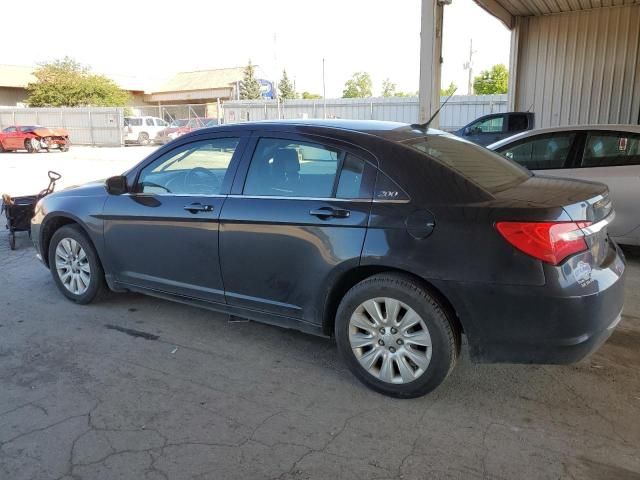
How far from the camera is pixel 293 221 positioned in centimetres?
350

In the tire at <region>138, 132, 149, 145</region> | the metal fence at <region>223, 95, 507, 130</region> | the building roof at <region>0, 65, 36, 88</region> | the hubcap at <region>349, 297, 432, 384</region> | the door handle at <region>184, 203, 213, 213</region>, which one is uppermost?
the building roof at <region>0, 65, 36, 88</region>

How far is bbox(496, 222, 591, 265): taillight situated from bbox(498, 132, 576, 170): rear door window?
3641 millimetres

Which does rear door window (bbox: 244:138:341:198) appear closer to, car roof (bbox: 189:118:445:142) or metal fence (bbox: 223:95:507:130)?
car roof (bbox: 189:118:445:142)

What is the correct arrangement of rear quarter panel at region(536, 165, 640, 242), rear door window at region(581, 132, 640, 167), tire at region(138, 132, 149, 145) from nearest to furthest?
1. rear quarter panel at region(536, 165, 640, 242)
2. rear door window at region(581, 132, 640, 167)
3. tire at region(138, 132, 149, 145)

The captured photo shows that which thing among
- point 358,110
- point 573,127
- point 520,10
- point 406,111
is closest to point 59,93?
point 358,110

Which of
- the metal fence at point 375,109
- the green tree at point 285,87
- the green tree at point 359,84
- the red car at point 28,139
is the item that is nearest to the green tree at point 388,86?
the green tree at point 359,84

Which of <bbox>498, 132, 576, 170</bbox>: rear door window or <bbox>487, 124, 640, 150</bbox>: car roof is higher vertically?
<bbox>487, 124, 640, 150</bbox>: car roof

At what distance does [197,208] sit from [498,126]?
12.7 meters

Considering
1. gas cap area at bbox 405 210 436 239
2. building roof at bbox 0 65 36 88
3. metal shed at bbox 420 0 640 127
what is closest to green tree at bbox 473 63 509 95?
building roof at bbox 0 65 36 88

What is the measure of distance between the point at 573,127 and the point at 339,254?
429 cm

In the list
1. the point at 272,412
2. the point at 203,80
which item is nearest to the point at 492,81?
the point at 203,80

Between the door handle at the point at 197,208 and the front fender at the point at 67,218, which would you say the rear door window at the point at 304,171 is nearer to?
the door handle at the point at 197,208

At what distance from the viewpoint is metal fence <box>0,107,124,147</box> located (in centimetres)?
3333

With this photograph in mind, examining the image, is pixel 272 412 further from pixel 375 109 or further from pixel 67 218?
pixel 375 109
